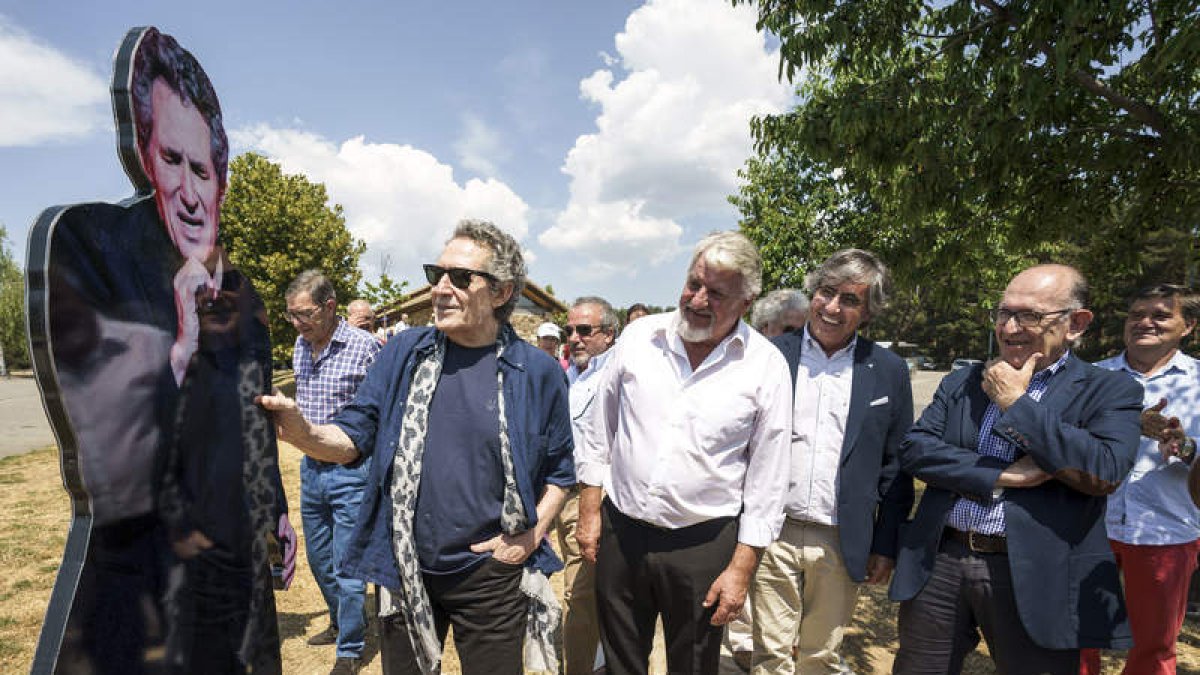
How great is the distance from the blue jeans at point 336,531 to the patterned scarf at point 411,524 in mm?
1568

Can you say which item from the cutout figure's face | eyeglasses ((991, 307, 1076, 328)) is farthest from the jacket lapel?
the cutout figure's face

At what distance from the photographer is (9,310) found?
123 ft

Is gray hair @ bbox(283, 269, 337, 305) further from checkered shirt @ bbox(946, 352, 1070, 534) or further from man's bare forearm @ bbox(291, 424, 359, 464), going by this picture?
checkered shirt @ bbox(946, 352, 1070, 534)

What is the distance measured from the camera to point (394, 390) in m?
2.19

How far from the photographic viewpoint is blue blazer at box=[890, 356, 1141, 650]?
1.97 metres

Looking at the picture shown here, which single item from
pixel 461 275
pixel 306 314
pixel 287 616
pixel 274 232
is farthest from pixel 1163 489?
pixel 274 232

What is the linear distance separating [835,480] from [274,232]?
23838mm

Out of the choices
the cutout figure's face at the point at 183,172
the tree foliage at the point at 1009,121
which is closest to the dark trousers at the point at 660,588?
the cutout figure's face at the point at 183,172

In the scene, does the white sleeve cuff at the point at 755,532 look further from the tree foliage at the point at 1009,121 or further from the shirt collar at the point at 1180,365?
the tree foliage at the point at 1009,121

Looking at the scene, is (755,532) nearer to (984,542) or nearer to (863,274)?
(984,542)

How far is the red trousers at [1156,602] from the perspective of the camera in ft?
9.16

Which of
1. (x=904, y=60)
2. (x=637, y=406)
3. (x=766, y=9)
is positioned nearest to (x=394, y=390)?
(x=637, y=406)

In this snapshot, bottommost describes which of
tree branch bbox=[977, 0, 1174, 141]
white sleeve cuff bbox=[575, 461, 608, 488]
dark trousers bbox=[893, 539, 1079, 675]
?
dark trousers bbox=[893, 539, 1079, 675]

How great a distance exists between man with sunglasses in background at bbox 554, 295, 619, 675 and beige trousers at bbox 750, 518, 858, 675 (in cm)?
86
